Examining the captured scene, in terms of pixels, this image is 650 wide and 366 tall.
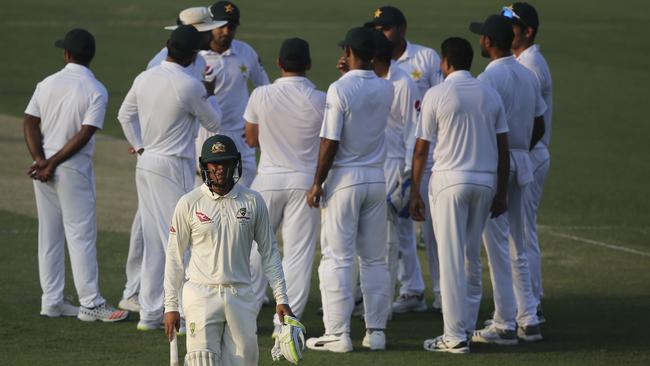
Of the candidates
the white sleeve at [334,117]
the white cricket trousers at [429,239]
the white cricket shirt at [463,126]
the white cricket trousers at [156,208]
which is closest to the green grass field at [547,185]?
the white cricket trousers at [156,208]

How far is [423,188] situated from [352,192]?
166cm

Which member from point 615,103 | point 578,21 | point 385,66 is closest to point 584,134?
point 615,103

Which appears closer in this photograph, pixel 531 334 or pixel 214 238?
pixel 214 238

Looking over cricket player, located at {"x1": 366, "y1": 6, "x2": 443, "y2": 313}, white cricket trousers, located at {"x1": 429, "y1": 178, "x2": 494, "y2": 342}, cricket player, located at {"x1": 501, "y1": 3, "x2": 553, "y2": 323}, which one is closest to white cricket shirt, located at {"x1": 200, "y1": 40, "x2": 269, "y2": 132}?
cricket player, located at {"x1": 366, "y1": 6, "x2": 443, "y2": 313}

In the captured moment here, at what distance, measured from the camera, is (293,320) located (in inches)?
305

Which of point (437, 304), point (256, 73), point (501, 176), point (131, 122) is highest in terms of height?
point (256, 73)

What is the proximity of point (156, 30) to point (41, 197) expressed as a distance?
26.5 metres

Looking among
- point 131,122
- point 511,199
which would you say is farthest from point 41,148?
point 511,199

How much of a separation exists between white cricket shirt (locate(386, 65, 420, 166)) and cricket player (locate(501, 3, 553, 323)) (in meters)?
1.10

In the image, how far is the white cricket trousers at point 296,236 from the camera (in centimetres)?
1089

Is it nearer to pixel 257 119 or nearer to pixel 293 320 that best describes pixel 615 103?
pixel 257 119

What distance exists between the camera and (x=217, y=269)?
7.93m

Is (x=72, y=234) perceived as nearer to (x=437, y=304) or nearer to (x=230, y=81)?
(x=230, y=81)

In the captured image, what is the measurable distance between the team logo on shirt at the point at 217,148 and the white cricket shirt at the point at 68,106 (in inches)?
151
